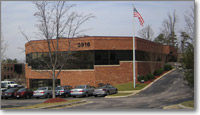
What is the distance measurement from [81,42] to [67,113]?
2572 cm

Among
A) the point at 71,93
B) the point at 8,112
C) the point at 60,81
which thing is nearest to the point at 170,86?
the point at 71,93

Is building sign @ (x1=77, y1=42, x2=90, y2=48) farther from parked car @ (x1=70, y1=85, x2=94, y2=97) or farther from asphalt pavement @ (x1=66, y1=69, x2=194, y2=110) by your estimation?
asphalt pavement @ (x1=66, y1=69, x2=194, y2=110)

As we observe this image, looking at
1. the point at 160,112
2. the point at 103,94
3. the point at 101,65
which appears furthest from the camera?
the point at 101,65

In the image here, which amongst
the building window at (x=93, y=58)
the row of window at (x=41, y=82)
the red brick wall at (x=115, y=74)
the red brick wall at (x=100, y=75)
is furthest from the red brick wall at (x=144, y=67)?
the row of window at (x=41, y=82)

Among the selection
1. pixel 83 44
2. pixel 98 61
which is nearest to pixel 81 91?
pixel 98 61

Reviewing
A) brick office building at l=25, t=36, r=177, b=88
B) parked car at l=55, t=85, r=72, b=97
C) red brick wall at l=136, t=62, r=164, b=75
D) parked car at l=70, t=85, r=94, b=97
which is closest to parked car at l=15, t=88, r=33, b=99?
parked car at l=55, t=85, r=72, b=97

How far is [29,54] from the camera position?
46562 mm

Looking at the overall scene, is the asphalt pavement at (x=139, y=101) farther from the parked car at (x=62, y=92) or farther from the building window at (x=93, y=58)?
the building window at (x=93, y=58)

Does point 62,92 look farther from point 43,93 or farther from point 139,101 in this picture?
point 139,101

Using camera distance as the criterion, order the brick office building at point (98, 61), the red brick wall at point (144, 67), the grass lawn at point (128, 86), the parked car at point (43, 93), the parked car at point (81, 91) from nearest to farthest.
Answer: the parked car at point (81, 91)
the parked car at point (43, 93)
the grass lawn at point (128, 86)
the brick office building at point (98, 61)
the red brick wall at point (144, 67)

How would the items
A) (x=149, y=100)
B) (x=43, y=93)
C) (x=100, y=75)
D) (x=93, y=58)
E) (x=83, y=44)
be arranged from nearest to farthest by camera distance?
(x=149, y=100), (x=43, y=93), (x=100, y=75), (x=93, y=58), (x=83, y=44)

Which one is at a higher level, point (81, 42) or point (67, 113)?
point (81, 42)

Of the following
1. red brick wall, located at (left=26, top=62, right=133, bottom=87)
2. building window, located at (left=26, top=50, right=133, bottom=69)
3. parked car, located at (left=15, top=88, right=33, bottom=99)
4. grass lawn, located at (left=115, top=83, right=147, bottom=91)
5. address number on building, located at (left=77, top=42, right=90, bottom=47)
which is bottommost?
parked car, located at (left=15, top=88, right=33, bottom=99)

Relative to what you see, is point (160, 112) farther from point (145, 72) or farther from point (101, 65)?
point (145, 72)
